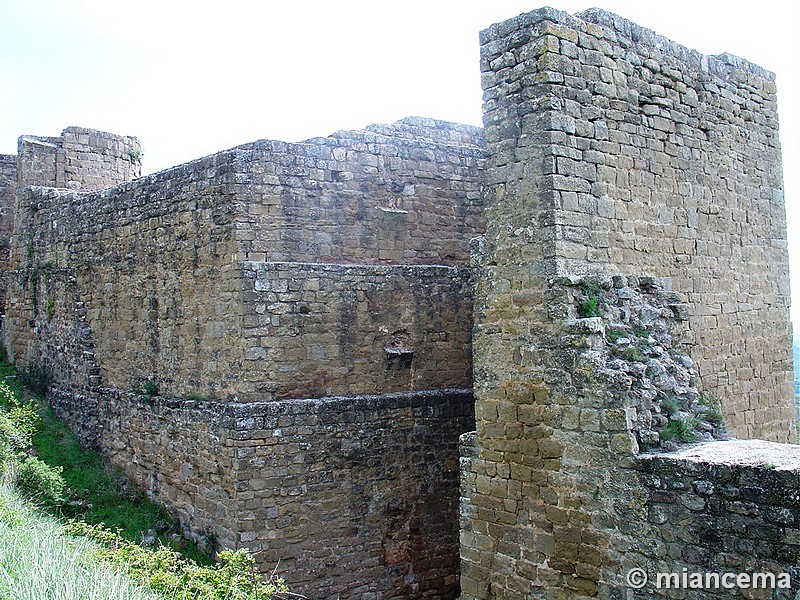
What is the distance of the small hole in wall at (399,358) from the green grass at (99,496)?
10.5 feet

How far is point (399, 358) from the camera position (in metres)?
10.7

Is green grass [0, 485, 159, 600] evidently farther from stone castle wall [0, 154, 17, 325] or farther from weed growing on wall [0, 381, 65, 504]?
stone castle wall [0, 154, 17, 325]

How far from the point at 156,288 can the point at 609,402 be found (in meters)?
7.37

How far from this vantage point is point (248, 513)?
9594mm

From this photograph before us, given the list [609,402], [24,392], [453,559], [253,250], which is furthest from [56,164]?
[609,402]

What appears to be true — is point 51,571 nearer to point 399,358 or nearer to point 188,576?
point 188,576

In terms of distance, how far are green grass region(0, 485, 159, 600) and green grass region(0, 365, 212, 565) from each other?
2687 millimetres

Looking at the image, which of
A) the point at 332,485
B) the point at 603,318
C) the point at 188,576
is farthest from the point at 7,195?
the point at 603,318

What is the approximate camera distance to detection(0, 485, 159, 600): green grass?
5688mm

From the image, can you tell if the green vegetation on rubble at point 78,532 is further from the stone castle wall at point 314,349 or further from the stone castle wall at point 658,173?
the stone castle wall at point 658,173

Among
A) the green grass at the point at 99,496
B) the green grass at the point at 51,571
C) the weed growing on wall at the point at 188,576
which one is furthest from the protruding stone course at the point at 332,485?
the green grass at the point at 51,571

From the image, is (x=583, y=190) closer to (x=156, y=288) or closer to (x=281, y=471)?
(x=281, y=471)

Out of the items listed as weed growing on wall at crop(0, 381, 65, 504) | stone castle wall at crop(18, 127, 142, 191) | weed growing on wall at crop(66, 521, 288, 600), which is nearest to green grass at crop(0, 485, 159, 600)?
weed growing on wall at crop(66, 521, 288, 600)

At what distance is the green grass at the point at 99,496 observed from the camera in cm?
1100
